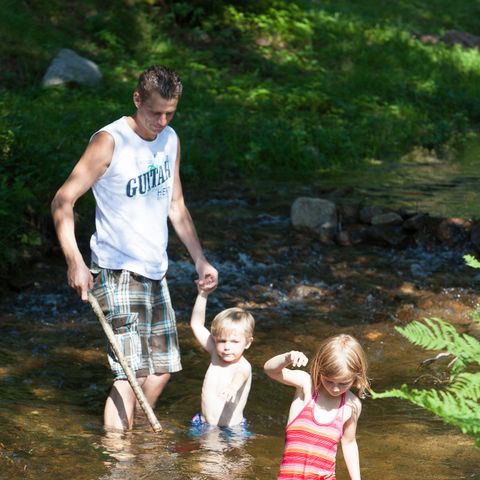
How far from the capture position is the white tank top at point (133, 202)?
5332 mm

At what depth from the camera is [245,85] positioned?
56.9 feet

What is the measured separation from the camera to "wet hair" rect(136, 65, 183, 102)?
5230 millimetres

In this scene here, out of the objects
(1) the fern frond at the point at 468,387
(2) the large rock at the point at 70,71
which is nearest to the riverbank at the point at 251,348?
(1) the fern frond at the point at 468,387

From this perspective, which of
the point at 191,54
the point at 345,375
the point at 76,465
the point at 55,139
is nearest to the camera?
the point at 345,375

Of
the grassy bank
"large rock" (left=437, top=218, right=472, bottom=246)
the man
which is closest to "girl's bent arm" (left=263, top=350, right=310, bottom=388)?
the man

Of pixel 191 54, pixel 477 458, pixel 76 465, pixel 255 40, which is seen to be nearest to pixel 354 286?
pixel 477 458

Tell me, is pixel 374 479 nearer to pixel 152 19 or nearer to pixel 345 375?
pixel 345 375

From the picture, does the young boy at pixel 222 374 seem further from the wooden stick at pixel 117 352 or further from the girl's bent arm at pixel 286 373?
the girl's bent arm at pixel 286 373

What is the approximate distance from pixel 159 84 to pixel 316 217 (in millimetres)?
6509

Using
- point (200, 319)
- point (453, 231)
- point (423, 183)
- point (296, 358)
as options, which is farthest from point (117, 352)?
point (423, 183)

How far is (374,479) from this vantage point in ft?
17.5

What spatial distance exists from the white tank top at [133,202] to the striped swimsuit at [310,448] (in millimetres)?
1436

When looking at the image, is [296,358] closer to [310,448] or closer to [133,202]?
[310,448]

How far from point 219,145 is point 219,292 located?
500 cm
